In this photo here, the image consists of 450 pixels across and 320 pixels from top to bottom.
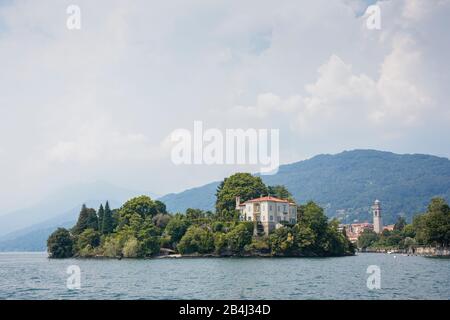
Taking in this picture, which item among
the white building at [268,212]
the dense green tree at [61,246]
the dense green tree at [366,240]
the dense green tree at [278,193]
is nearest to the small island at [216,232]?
the dense green tree at [61,246]

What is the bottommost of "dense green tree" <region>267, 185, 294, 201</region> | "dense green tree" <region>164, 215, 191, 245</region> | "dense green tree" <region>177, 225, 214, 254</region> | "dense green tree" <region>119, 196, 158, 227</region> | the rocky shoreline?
the rocky shoreline

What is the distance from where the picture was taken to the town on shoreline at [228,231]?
68875 millimetres

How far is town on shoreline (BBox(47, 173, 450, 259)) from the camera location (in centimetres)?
6888

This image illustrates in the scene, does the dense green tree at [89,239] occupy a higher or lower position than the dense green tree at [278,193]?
lower

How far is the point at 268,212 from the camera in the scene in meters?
72.6

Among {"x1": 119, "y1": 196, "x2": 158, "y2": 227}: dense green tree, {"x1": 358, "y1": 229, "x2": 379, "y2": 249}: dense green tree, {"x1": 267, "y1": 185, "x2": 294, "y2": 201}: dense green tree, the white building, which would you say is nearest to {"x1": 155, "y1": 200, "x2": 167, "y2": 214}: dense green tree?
{"x1": 119, "y1": 196, "x2": 158, "y2": 227}: dense green tree

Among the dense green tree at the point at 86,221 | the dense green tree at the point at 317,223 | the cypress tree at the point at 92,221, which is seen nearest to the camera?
the dense green tree at the point at 317,223

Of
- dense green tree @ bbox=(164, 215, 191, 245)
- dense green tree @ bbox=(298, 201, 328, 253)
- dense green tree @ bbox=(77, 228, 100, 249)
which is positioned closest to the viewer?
dense green tree @ bbox=(298, 201, 328, 253)

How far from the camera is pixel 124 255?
68.9 m

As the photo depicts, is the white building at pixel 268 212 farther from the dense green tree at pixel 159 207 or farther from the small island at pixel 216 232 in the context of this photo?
the dense green tree at pixel 159 207

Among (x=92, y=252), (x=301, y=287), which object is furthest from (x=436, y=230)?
(x=301, y=287)

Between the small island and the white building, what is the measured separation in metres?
0.13

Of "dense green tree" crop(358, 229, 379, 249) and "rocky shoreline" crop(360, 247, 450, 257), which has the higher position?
"dense green tree" crop(358, 229, 379, 249)

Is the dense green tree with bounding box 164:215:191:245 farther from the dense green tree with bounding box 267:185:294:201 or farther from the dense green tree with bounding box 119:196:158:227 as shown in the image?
the dense green tree with bounding box 267:185:294:201
